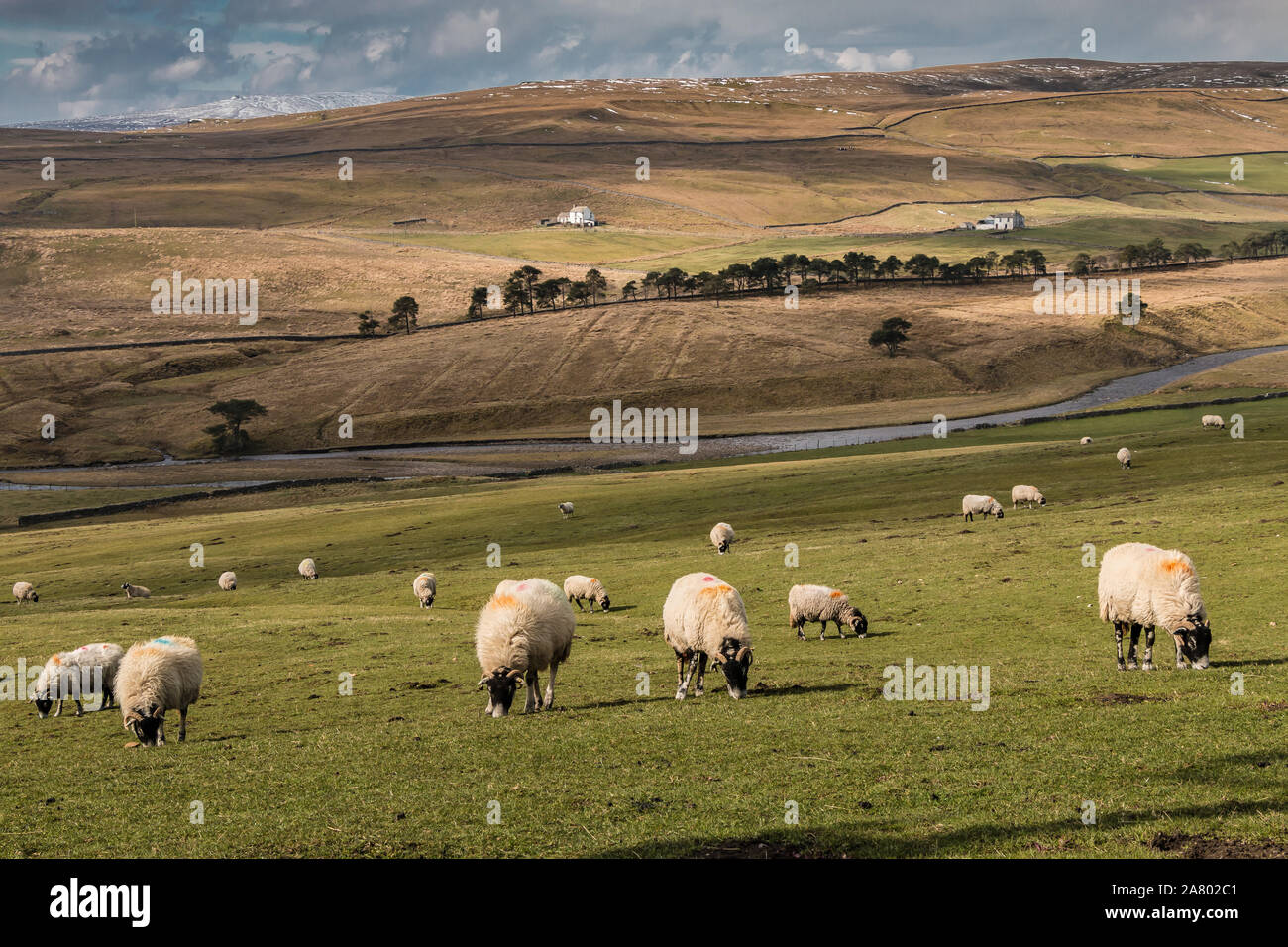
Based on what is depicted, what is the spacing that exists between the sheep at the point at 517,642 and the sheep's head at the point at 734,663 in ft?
11.7

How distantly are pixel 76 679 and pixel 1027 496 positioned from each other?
4335 centimetres

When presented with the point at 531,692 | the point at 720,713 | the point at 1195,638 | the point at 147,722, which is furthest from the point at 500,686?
the point at 1195,638

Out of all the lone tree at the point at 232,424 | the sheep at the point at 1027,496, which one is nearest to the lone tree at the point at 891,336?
the lone tree at the point at 232,424

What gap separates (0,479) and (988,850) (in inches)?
5285

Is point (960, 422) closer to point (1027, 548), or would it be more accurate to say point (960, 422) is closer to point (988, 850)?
point (1027, 548)

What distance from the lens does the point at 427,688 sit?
27.5 metres

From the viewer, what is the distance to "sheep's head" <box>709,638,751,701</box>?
2277 centimetres

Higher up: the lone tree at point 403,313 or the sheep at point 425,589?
the lone tree at point 403,313

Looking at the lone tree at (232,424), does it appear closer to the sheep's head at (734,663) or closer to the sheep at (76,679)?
the sheep at (76,679)

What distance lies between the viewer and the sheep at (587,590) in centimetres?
4049

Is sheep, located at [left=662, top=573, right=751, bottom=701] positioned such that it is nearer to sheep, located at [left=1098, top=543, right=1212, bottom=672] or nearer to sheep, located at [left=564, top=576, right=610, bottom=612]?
sheep, located at [left=1098, top=543, right=1212, bottom=672]

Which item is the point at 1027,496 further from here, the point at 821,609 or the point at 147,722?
the point at 147,722

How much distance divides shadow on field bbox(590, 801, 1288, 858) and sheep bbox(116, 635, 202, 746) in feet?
44.3

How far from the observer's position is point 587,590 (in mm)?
40812
